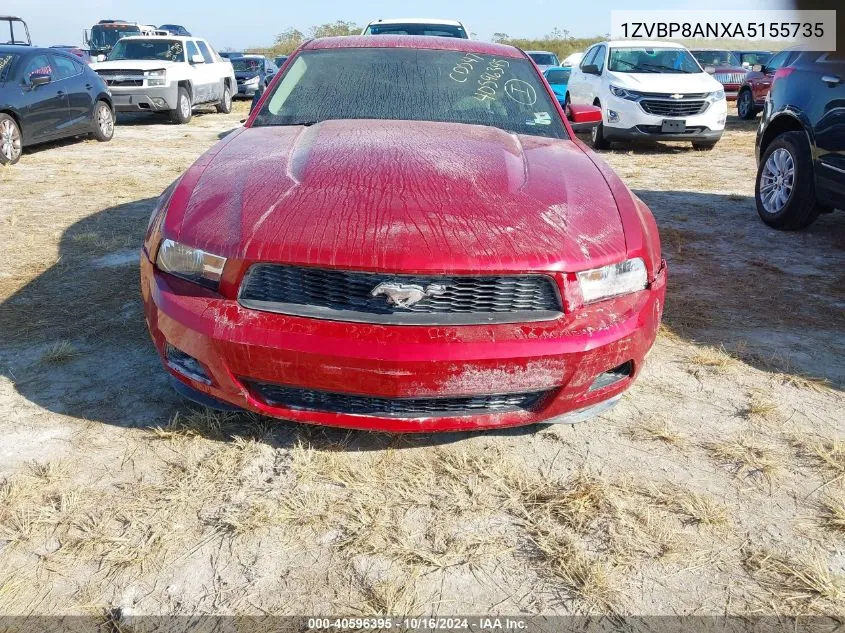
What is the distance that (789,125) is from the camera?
5.60 metres

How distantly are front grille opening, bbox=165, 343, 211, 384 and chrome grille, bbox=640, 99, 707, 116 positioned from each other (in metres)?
8.99

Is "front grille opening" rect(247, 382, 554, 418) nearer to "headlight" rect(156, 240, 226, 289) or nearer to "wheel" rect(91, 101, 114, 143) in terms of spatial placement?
"headlight" rect(156, 240, 226, 289)

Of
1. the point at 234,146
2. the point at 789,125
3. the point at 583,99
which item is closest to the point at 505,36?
the point at 583,99

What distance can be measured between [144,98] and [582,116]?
10.9 meters

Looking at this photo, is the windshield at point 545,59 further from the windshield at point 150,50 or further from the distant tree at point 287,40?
the distant tree at point 287,40

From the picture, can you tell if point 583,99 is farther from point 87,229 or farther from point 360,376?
point 360,376

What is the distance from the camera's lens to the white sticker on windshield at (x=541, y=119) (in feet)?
11.1

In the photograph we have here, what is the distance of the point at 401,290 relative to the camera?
2.06 m

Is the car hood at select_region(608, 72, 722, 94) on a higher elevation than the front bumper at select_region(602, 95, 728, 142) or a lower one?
higher

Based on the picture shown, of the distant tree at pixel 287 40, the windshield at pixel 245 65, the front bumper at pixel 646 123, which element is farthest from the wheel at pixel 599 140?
the distant tree at pixel 287 40

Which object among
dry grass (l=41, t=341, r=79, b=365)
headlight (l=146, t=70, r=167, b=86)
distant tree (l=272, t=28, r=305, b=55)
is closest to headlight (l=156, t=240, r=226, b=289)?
dry grass (l=41, t=341, r=79, b=365)

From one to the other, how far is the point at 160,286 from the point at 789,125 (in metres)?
5.24

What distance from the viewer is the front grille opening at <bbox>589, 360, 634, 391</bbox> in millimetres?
2294

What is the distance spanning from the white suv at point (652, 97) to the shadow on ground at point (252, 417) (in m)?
4.32
